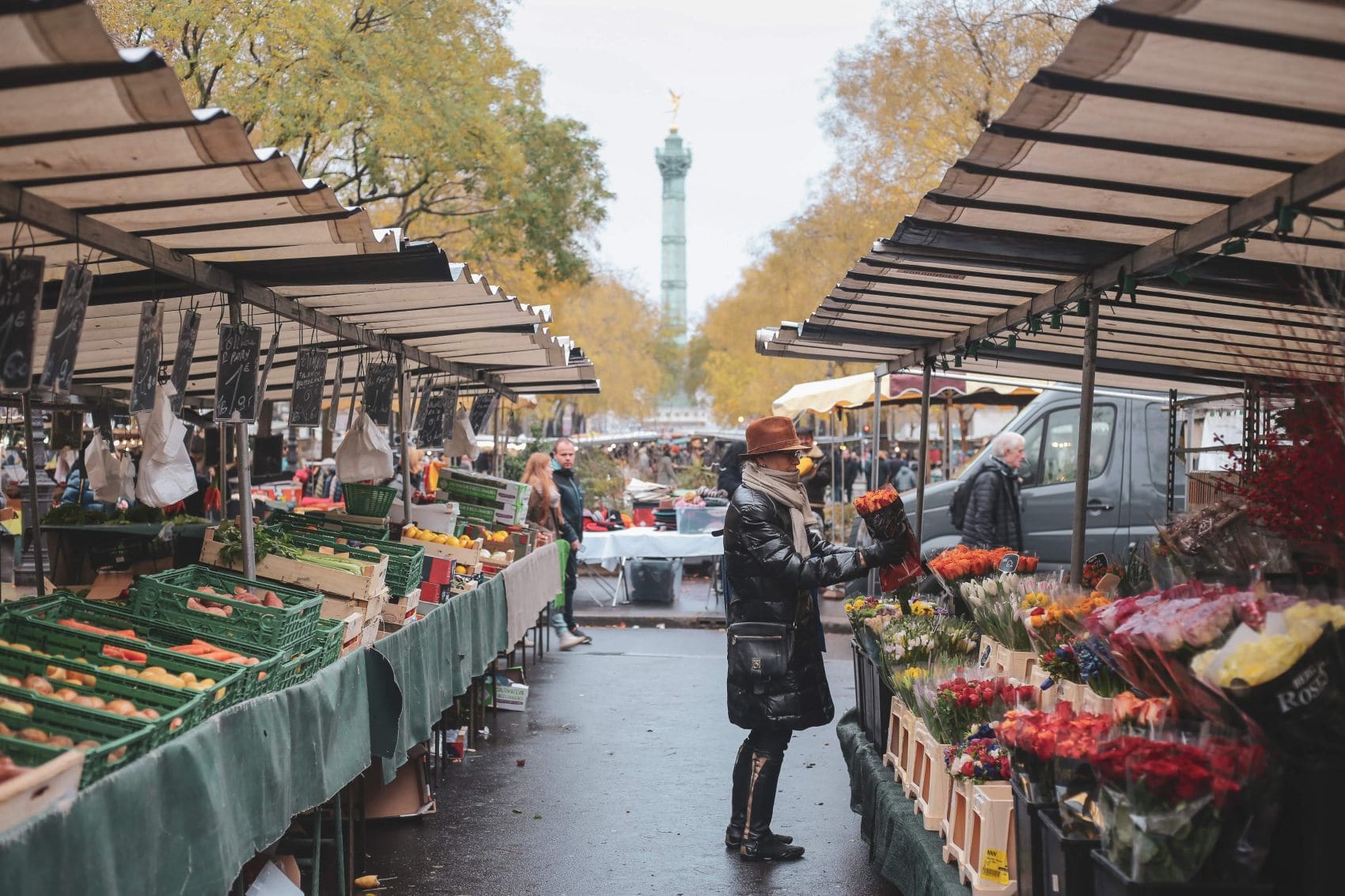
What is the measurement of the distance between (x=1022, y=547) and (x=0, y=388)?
10.1 metres

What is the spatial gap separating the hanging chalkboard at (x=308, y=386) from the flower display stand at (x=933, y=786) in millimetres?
5075

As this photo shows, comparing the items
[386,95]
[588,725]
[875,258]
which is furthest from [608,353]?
[875,258]

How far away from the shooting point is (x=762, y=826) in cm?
650

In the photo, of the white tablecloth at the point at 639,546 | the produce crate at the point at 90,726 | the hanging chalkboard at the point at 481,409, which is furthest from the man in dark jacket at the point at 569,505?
the produce crate at the point at 90,726

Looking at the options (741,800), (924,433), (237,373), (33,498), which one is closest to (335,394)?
(33,498)

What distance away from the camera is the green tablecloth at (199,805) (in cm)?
331

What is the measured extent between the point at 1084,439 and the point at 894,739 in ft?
5.69

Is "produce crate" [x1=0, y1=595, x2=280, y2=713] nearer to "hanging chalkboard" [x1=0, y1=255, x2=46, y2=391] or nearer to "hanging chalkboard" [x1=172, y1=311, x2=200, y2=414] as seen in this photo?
"hanging chalkboard" [x1=0, y1=255, x2=46, y2=391]

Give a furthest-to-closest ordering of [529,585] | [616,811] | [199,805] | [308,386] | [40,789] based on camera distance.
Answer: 1. [529,585]
2. [308,386]
3. [616,811]
4. [199,805]
5. [40,789]

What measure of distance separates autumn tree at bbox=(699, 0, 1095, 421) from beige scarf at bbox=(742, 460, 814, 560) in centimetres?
896

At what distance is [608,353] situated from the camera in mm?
59344

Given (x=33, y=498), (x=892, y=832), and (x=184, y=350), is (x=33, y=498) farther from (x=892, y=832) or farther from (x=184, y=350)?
(x=892, y=832)

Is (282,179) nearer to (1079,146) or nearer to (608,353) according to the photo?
(1079,146)

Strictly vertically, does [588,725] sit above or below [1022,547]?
below
